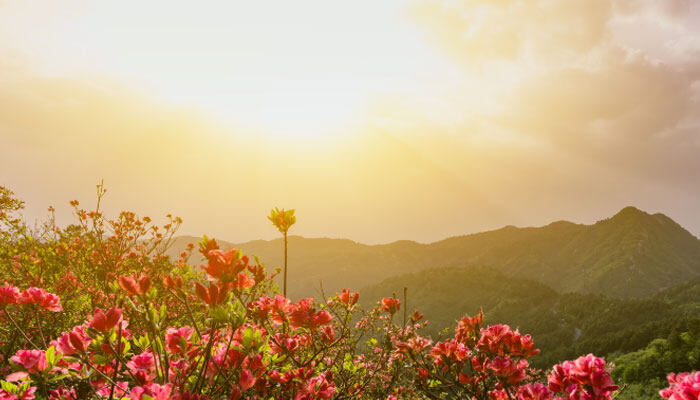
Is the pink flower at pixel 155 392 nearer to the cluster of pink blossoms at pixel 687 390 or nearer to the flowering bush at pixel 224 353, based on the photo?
the flowering bush at pixel 224 353

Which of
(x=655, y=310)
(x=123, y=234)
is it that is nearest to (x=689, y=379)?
(x=123, y=234)

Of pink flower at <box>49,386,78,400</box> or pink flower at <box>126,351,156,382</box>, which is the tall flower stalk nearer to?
pink flower at <box>126,351,156,382</box>

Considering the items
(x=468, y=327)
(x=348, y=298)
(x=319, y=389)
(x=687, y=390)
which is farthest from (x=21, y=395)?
(x=687, y=390)

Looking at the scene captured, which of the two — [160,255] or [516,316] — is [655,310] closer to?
[516,316]

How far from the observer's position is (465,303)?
158 m

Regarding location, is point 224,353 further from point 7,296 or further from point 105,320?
point 7,296

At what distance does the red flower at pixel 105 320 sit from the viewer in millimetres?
Answer: 1812

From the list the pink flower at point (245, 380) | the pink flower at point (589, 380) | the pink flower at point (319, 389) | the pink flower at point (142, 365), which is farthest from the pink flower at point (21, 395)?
the pink flower at point (589, 380)

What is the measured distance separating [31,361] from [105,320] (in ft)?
1.94

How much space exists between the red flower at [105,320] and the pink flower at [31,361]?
1.52ft

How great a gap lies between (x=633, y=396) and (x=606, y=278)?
188738 mm

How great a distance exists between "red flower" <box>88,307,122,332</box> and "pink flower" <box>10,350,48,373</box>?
46cm

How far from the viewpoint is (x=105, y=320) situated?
1.83m

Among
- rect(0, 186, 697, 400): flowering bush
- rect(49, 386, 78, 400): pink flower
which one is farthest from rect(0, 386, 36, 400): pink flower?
rect(49, 386, 78, 400): pink flower
